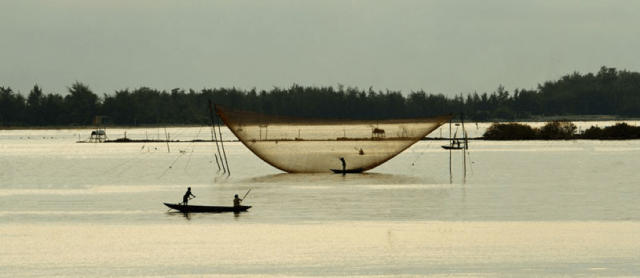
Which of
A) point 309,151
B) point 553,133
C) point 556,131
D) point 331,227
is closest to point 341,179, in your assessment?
point 309,151

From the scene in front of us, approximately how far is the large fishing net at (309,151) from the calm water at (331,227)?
1151 millimetres

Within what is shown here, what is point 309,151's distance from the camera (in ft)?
194

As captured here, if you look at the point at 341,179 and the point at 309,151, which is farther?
the point at 309,151

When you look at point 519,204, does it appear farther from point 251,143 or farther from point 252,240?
point 251,143

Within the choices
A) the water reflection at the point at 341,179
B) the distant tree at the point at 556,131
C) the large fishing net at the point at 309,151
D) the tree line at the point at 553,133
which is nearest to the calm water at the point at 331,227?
the water reflection at the point at 341,179

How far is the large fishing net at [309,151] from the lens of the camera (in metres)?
53.1

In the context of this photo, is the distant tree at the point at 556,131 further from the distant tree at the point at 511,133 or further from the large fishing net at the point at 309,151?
the large fishing net at the point at 309,151

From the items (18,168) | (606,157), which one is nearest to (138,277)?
(18,168)

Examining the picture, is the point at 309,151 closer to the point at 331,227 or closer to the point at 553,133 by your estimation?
the point at 331,227

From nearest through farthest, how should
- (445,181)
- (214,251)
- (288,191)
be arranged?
(214,251) < (288,191) < (445,181)

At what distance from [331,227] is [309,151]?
28.7 meters

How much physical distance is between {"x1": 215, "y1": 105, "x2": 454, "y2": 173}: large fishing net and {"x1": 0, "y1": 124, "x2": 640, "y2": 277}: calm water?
1151 mm

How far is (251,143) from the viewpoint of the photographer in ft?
176

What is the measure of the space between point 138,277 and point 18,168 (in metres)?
52.9
